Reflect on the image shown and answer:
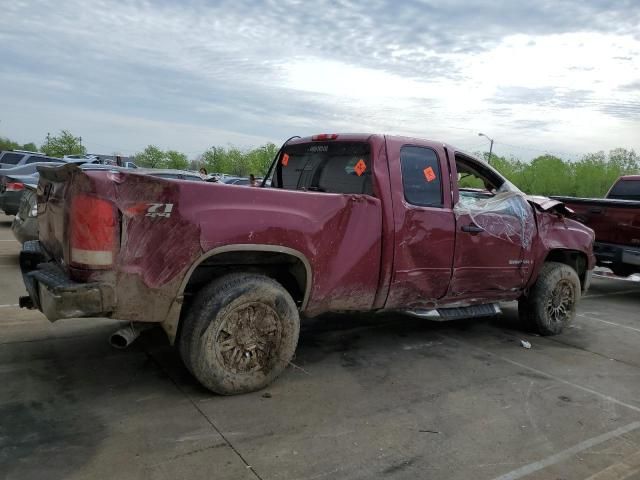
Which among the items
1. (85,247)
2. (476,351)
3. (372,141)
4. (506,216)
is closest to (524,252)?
(506,216)

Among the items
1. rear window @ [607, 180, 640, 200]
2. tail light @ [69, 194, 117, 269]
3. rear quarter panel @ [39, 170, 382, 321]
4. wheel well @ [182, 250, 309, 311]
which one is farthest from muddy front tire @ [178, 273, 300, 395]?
rear window @ [607, 180, 640, 200]

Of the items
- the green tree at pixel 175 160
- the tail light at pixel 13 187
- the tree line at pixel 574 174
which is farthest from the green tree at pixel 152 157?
the tail light at pixel 13 187

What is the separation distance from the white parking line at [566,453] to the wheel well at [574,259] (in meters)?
Answer: 2.76

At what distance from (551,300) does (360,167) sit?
9.75 feet

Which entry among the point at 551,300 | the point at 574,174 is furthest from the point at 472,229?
the point at 574,174

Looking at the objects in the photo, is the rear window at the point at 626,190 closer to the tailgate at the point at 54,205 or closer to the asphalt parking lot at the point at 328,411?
the asphalt parking lot at the point at 328,411

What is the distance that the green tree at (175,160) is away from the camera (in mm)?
79375

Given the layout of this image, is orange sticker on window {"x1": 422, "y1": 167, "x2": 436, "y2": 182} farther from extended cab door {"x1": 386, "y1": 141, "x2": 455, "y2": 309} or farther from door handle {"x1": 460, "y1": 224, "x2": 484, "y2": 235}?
door handle {"x1": 460, "y1": 224, "x2": 484, "y2": 235}

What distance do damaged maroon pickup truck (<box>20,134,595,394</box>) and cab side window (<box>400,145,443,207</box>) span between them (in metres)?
0.01

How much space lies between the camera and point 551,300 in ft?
19.9

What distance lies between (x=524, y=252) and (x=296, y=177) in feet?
8.24

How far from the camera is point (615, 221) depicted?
8.59m

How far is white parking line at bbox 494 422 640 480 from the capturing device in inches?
123

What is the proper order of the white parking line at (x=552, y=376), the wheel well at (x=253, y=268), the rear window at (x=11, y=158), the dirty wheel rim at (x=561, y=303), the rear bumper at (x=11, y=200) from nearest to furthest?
the wheel well at (x=253, y=268)
the white parking line at (x=552, y=376)
the dirty wheel rim at (x=561, y=303)
the rear bumper at (x=11, y=200)
the rear window at (x=11, y=158)
